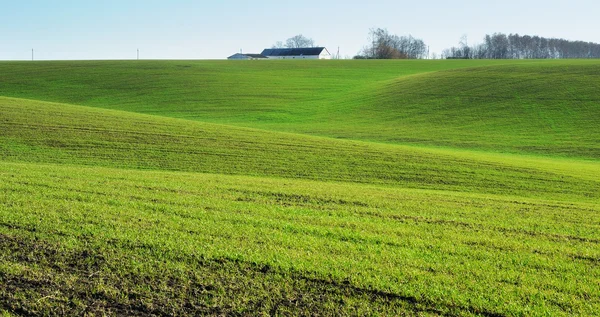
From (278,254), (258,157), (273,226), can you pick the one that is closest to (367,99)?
(258,157)

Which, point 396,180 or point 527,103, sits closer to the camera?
point 396,180

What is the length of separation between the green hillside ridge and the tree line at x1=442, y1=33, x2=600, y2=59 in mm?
129825

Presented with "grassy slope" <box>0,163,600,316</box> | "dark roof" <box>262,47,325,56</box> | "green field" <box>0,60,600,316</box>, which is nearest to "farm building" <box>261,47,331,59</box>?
"dark roof" <box>262,47,325,56</box>

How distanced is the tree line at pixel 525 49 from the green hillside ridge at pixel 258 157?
12982 cm

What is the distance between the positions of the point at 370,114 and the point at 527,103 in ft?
41.6

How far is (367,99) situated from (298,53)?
11134cm

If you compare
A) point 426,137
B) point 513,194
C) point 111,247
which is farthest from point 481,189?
point 426,137

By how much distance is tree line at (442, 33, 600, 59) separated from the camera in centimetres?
14550

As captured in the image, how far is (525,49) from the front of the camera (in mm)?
150875

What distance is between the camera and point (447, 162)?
20703mm

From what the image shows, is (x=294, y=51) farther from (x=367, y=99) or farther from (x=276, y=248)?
(x=276, y=248)

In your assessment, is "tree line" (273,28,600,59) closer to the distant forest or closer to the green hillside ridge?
the distant forest

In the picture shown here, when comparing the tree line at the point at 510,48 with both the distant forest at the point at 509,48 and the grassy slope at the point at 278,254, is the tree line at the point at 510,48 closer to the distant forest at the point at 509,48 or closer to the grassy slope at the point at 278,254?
the distant forest at the point at 509,48

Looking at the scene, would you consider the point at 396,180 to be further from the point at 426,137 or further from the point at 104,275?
the point at 426,137
